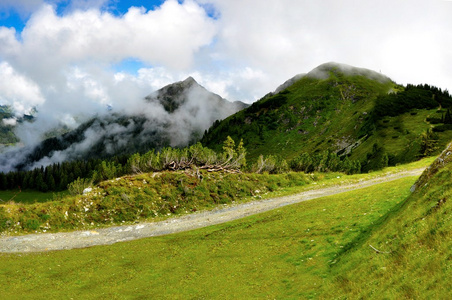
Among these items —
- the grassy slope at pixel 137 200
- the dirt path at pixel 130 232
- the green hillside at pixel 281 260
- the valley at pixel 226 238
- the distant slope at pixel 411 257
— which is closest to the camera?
the distant slope at pixel 411 257

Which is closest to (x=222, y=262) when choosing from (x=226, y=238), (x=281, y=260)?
(x=281, y=260)

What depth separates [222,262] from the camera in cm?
2542

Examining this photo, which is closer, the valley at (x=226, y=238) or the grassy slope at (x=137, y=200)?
the valley at (x=226, y=238)

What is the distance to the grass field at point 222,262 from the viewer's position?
20.2m

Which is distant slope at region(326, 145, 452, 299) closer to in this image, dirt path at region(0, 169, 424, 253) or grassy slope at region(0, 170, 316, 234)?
dirt path at region(0, 169, 424, 253)

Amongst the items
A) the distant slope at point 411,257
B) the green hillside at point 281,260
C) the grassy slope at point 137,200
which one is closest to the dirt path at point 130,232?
the grassy slope at point 137,200

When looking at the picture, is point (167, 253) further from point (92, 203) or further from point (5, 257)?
point (92, 203)

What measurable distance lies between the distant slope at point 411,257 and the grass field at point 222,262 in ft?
3.76

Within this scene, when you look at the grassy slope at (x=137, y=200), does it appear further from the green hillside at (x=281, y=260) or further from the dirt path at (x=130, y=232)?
the green hillside at (x=281, y=260)

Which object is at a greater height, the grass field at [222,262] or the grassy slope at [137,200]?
the grassy slope at [137,200]

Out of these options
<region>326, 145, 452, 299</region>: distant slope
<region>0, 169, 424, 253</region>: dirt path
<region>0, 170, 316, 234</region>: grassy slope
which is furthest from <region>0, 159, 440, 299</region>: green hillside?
<region>0, 170, 316, 234</region>: grassy slope

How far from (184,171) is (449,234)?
5176 centimetres

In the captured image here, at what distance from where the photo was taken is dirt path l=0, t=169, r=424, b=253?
35625 millimetres

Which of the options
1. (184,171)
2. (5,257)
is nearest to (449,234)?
(5,257)
